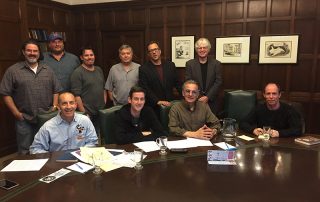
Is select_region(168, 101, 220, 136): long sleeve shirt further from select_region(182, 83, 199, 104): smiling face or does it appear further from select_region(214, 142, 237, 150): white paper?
select_region(214, 142, 237, 150): white paper

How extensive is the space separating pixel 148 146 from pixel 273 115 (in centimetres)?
134

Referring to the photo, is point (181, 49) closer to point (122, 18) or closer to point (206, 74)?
point (122, 18)

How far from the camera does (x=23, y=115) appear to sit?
318 cm

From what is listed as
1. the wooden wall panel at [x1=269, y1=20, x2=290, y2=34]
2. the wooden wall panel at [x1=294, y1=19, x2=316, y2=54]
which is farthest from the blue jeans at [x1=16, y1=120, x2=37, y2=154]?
the wooden wall panel at [x1=294, y1=19, x2=316, y2=54]

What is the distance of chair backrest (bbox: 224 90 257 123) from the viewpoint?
3707 mm

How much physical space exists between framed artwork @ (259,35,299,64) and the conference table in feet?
8.89

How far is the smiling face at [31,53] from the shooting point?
309 centimetres

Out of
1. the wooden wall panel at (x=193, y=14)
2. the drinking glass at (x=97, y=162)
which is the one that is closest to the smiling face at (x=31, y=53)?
the drinking glass at (x=97, y=162)

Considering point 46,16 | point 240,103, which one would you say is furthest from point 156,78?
point 46,16

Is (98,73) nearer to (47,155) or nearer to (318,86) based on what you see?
(47,155)

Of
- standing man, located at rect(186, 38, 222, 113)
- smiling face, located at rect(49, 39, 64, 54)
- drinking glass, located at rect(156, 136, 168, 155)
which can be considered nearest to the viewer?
drinking glass, located at rect(156, 136, 168, 155)

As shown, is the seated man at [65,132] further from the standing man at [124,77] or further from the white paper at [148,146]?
the standing man at [124,77]

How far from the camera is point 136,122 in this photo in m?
2.68

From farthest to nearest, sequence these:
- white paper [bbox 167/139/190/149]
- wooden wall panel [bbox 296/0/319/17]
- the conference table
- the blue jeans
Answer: wooden wall panel [bbox 296/0/319/17]
the blue jeans
white paper [bbox 167/139/190/149]
the conference table
